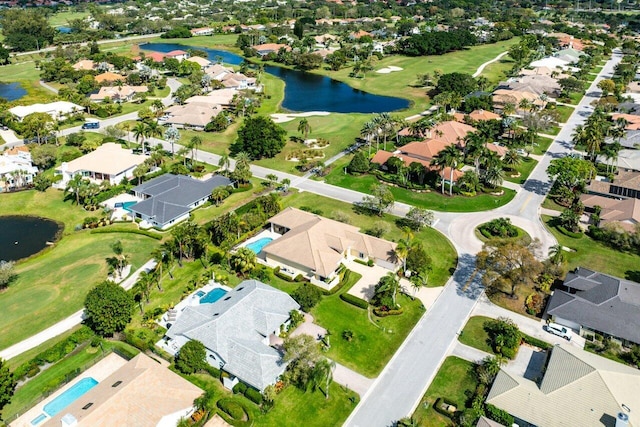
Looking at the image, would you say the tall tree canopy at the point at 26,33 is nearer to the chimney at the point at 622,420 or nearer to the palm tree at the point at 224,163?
the palm tree at the point at 224,163

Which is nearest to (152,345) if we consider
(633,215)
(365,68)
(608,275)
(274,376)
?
(274,376)

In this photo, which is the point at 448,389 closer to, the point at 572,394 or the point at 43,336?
the point at 572,394

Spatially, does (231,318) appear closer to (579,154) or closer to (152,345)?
(152,345)

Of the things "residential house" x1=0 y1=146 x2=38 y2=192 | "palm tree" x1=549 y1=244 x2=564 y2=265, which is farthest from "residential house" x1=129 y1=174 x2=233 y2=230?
"palm tree" x1=549 y1=244 x2=564 y2=265

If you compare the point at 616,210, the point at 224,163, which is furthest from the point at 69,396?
the point at 616,210

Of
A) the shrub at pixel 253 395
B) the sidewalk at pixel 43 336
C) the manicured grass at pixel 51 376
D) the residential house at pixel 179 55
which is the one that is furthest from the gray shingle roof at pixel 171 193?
the residential house at pixel 179 55
